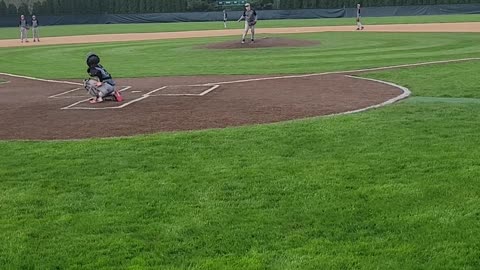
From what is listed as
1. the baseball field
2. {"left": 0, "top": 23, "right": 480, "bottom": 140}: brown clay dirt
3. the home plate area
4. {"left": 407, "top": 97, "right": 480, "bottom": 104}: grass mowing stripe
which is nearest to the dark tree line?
{"left": 0, "top": 23, "right": 480, "bottom": 140}: brown clay dirt

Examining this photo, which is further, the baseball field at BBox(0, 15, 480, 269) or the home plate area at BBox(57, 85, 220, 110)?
the home plate area at BBox(57, 85, 220, 110)

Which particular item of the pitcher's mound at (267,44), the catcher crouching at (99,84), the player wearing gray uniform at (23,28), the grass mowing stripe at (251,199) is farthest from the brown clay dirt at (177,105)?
the player wearing gray uniform at (23,28)

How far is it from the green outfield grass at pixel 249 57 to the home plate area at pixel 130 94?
13.1 ft

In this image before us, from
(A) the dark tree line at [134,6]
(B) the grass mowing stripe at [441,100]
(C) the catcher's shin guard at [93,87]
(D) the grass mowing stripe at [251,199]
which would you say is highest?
(A) the dark tree line at [134,6]

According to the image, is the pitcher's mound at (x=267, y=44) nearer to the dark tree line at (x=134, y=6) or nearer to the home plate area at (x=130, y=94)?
the home plate area at (x=130, y=94)

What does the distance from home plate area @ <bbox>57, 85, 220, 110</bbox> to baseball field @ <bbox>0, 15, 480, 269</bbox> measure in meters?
0.09

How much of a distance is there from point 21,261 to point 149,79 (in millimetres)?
14112

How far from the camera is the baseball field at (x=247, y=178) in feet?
17.8

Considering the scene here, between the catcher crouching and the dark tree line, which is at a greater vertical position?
the dark tree line

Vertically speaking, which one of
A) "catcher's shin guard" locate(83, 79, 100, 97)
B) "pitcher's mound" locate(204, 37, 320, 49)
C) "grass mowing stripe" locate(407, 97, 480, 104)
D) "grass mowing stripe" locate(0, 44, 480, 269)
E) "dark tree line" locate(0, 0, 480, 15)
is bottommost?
"grass mowing stripe" locate(0, 44, 480, 269)

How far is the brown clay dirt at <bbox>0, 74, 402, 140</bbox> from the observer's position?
11.0 meters

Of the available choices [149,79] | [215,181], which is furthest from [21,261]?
[149,79]

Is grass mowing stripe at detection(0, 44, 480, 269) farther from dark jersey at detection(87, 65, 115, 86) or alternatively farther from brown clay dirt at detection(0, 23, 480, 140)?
dark jersey at detection(87, 65, 115, 86)

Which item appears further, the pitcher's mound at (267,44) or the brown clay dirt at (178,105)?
the pitcher's mound at (267,44)
